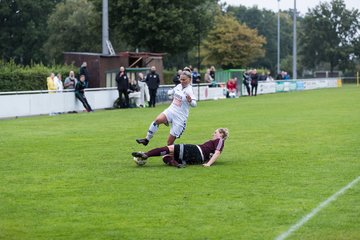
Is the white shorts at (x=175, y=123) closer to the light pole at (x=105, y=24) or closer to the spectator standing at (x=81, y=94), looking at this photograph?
the spectator standing at (x=81, y=94)

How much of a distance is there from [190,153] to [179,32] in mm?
47945

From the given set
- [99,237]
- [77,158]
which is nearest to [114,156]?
[77,158]

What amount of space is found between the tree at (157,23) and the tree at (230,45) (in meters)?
25.7

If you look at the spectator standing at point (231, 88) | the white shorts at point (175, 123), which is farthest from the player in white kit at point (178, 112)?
the spectator standing at point (231, 88)

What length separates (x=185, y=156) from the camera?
14.3 metres

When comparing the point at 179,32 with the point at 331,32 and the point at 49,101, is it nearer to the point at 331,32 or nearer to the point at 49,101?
the point at 49,101

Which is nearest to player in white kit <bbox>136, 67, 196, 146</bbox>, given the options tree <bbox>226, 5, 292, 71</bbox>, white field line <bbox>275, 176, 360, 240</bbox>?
white field line <bbox>275, 176, 360, 240</bbox>

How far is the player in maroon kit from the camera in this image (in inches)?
559

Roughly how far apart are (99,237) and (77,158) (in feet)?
25.1

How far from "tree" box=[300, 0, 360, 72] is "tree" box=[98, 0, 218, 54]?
4816 cm

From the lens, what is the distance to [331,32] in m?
109

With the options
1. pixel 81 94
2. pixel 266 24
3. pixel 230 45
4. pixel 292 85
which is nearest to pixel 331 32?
pixel 230 45

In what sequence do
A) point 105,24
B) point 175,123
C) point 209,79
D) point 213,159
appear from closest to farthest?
point 213,159 → point 175,123 → point 105,24 → point 209,79

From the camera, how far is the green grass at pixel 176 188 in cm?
873
